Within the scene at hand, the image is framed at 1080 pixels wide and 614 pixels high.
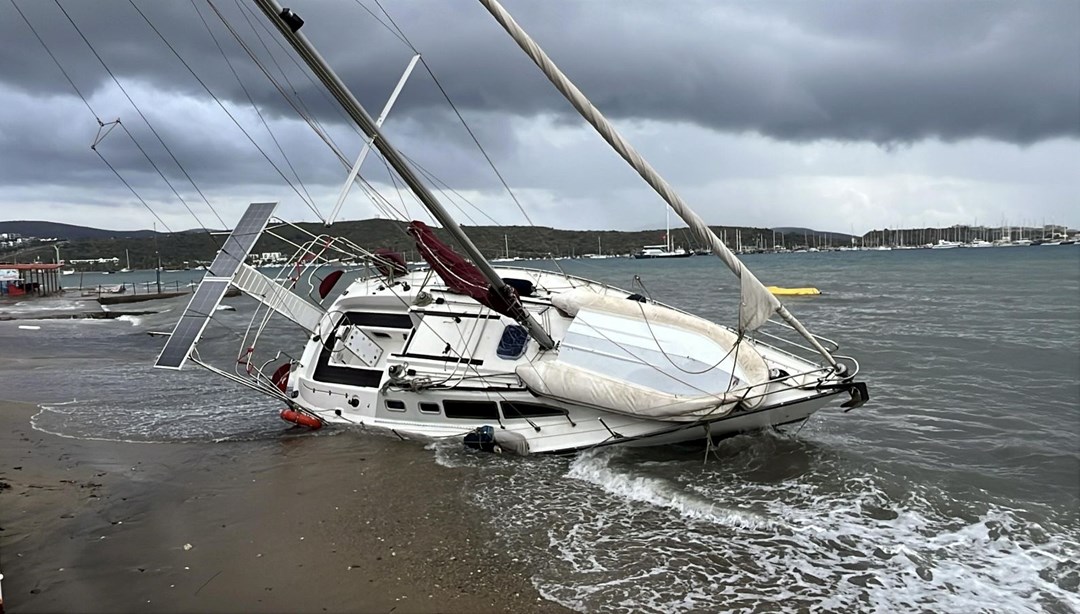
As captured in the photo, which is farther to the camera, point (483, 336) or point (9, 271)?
point (9, 271)

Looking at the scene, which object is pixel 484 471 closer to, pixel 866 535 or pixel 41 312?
pixel 866 535

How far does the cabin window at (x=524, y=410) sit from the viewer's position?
41.2ft

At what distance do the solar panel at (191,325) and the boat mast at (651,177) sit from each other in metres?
8.65

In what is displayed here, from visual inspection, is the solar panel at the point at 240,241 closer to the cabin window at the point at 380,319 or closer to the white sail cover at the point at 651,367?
the cabin window at the point at 380,319

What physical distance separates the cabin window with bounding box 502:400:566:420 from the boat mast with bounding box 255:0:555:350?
1325 mm

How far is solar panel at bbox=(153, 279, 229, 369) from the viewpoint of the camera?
13227 mm

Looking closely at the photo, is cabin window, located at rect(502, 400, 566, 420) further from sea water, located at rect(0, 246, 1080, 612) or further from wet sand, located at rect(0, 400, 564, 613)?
wet sand, located at rect(0, 400, 564, 613)

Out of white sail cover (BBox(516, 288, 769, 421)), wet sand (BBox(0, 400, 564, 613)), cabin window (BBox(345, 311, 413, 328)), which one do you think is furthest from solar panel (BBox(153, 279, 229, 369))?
white sail cover (BBox(516, 288, 769, 421))

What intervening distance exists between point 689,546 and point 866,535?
2.61 metres

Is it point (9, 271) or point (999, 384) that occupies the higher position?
point (9, 271)

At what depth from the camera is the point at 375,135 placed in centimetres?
1041

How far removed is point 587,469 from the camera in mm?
11672

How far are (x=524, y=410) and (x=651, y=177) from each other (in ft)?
17.3

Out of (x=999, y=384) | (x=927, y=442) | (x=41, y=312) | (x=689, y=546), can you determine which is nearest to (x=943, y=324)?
(x=999, y=384)
